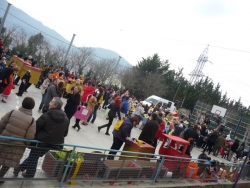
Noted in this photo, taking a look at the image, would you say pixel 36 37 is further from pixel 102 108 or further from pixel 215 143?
pixel 215 143

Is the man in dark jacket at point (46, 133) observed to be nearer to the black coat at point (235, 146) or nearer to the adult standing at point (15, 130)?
the adult standing at point (15, 130)

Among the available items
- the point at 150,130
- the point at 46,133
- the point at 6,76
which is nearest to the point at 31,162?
the point at 46,133

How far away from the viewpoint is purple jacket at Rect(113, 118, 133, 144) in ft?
27.2

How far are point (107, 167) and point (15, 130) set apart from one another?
2.90 m

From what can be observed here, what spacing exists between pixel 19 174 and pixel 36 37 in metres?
50.0

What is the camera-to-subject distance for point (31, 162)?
5.43 metres

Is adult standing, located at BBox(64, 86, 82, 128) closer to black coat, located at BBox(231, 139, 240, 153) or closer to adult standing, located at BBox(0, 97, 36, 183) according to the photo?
adult standing, located at BBox(0, 97, 36, 183)

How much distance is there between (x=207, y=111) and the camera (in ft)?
95.8

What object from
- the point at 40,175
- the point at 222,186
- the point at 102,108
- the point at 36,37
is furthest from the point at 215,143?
the point at 36,37

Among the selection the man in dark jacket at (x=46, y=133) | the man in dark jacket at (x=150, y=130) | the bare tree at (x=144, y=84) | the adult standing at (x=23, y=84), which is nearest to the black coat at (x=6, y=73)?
the adult standing at (x=23, y=84)

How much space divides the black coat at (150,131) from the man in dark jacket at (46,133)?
14.8ft

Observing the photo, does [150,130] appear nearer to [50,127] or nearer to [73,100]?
[73,100]

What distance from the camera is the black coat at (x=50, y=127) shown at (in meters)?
5.32

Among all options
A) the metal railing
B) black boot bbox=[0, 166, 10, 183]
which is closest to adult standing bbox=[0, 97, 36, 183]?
black boot bbox=[0, 166, 10, 183]
